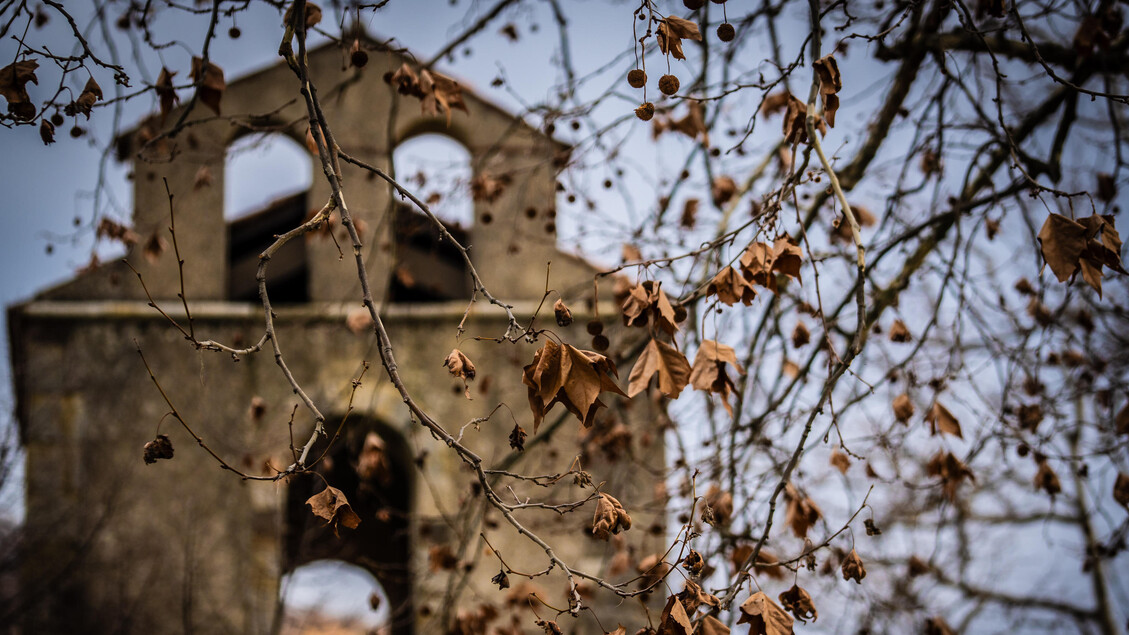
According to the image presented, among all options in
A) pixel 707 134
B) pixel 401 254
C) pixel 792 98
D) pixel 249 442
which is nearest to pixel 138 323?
pixel 249 442

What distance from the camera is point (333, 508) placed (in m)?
1.91

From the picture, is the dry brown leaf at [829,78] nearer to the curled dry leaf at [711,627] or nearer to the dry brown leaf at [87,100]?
the curled dry leaf at [711,627]

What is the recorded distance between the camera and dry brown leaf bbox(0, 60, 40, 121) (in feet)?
6.82

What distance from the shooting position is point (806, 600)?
2.27m

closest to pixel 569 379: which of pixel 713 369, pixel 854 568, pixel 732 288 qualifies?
pixel 713 369

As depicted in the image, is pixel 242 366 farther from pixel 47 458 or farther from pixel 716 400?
pixel 716 400

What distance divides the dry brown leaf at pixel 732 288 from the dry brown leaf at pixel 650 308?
0.42 feet

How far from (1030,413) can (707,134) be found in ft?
5.28

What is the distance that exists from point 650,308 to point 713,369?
0.64 feet

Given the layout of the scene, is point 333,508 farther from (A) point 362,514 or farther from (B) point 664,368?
(A) point 362,514

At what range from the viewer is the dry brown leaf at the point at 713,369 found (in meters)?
2.02

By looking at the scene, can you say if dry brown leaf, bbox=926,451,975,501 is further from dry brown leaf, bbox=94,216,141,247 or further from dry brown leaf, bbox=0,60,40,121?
dry brown leaf, bbox=94,216,141,247

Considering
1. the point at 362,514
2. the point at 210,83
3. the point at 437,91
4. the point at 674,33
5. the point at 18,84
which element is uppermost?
the point at 362,514

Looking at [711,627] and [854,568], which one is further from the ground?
[854,568]
